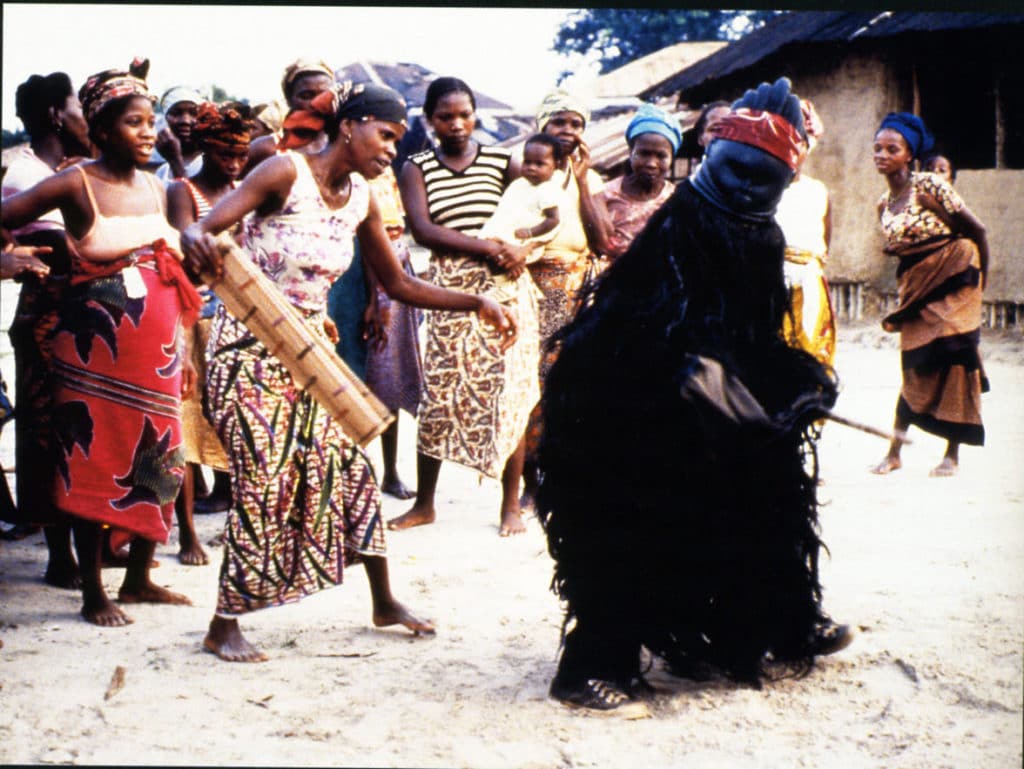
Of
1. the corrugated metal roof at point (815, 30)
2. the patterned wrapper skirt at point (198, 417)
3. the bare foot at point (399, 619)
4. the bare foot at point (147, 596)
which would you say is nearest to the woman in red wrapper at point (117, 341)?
the bare foot at point (147, 596)

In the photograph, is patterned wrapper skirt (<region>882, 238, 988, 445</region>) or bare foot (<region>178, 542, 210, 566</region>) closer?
bare foot (<region>178, 542, 210, 566</region>)

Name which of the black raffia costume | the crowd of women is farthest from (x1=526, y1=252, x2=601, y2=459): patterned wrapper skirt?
the black raffia costume

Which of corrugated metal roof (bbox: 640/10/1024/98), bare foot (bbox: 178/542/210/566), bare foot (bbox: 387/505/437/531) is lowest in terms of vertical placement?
bare foot (bbox: 387/505/437/531)

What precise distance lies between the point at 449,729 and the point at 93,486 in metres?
1.72

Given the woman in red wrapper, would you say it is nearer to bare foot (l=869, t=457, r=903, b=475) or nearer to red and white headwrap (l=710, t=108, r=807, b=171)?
red and white headwrap (l=710, t=108, r=807, b=171)

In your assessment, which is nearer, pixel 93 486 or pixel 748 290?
pixel 748 290

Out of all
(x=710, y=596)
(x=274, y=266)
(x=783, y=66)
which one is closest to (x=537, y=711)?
(x=710, y=596)

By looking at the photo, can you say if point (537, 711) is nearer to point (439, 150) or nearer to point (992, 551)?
point (992, 551)

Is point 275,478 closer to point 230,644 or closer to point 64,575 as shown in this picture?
point 230,644

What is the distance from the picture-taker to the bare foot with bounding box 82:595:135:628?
14.6ft

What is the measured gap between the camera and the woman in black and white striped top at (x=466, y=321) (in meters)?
5.74

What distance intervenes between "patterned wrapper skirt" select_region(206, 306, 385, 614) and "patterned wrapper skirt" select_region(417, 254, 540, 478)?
172 cm

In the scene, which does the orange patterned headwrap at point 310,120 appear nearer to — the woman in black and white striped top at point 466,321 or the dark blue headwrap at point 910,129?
the woman in black and white striped top at point 466,321

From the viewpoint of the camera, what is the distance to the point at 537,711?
3639 millimetres
